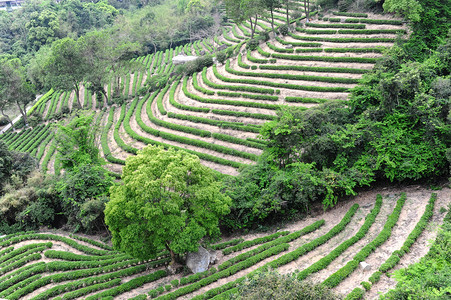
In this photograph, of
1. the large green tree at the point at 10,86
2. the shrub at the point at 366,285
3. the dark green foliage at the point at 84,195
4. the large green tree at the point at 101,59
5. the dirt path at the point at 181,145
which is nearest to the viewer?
the shrub at the point at 366,285

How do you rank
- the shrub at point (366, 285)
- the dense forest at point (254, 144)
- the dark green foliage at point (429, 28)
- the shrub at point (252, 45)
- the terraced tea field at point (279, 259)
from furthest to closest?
the shrub at point (252, 45), the dark green foliage at point (429, 28), the dense forest at point (254, 144), the terraced tea field at point (279, 259), the shrub at point (366, 285)

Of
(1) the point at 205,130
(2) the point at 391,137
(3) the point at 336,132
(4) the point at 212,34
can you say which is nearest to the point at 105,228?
(1) the point at 205,130

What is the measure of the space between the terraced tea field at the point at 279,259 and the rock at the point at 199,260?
602 mm

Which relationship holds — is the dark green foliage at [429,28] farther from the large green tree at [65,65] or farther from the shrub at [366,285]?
the large green tree at [65,65]

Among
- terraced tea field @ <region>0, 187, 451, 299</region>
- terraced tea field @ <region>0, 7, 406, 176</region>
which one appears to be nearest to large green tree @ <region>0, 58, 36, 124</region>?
terraced tea field @ <region>0, 7, 406, 176</region>

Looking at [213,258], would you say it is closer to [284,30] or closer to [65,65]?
[284,30]

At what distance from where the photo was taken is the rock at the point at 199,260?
21000mm

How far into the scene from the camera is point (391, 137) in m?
24.0

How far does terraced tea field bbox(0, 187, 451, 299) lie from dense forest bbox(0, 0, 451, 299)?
16.3 inches

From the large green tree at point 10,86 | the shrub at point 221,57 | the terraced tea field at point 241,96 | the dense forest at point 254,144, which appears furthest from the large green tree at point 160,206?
the large green tree at point 10,86

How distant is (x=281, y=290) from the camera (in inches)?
532

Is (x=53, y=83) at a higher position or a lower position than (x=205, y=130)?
higher

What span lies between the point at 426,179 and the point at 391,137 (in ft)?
14.1

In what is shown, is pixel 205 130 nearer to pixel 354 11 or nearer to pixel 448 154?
pixel 448 154
